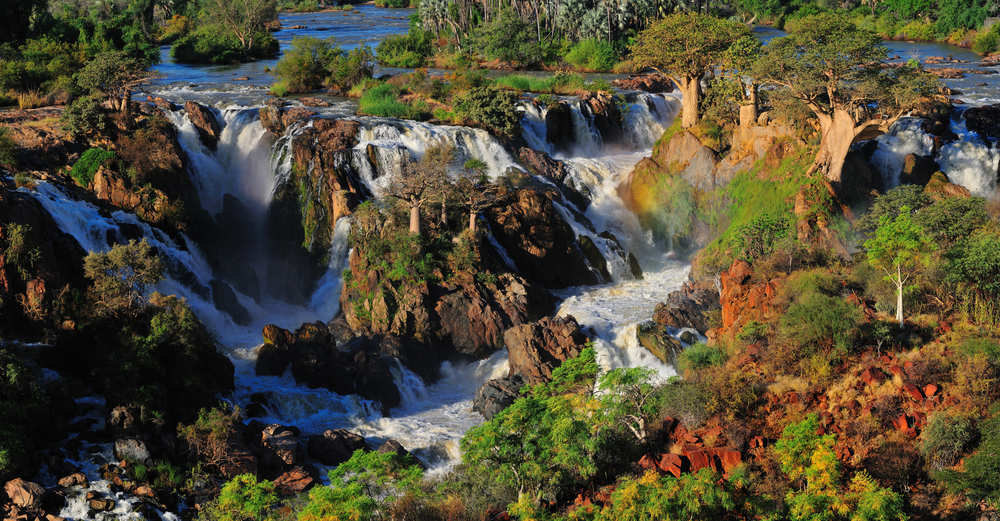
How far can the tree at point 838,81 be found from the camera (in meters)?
38.0

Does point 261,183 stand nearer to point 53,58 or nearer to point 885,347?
point 53,58

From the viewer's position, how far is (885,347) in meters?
24.7

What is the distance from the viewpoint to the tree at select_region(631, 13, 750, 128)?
4591cm

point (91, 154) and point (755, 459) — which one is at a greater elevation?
point (91, 154)

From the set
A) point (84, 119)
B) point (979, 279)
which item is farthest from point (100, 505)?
point (979, 279)

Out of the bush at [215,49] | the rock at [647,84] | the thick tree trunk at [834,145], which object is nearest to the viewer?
the thick tree trunk at [834,145]

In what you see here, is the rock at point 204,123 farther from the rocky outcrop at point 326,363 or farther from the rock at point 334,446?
the rock at point 334,446

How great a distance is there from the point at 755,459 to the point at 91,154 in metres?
30.1

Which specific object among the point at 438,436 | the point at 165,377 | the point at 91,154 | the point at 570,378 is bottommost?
the point at 438,436

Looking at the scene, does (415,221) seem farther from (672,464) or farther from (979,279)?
(979,279)

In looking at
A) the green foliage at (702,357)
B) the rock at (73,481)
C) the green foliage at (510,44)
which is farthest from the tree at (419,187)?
the green foliage at (510,44)

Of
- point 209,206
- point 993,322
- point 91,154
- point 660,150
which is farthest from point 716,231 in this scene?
point 91,154

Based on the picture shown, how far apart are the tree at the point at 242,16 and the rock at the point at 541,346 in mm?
53539

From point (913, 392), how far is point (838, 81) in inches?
842
